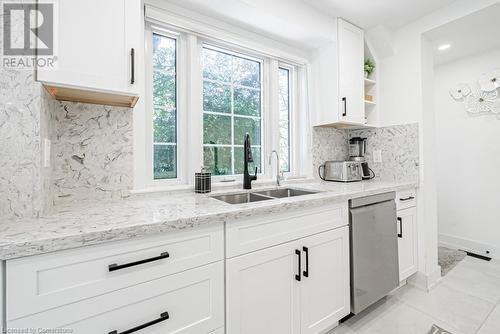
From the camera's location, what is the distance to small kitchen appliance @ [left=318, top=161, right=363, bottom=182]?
7.15ft

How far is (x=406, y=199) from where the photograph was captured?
203cm

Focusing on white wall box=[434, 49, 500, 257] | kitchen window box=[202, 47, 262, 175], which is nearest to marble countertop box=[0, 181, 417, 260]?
kitchen window box=[202, 47, 262, 175]

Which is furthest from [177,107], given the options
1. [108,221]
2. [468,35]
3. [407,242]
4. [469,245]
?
[469,245]

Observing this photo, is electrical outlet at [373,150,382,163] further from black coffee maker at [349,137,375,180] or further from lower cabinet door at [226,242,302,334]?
lower cabinet door at [226,242,302,334]

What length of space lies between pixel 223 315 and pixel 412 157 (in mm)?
2178

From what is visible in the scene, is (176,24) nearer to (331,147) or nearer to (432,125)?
(331,147)

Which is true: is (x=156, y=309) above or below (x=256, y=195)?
below

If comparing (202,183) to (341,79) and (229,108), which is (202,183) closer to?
(229,108)

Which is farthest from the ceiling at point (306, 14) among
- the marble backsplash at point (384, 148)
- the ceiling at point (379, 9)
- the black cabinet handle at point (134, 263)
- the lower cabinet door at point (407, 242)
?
the lower cabinet door at point (407, 242)

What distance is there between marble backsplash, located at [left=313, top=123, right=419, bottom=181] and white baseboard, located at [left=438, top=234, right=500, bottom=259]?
4.88 ft

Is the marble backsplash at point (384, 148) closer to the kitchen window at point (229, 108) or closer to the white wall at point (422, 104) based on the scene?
the white wall at point (422, 104)

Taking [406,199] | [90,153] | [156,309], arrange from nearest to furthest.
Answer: [156,309] < [90,153] < [406,199]

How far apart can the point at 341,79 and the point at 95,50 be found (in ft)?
6.29

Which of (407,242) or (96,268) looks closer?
(96,268)
